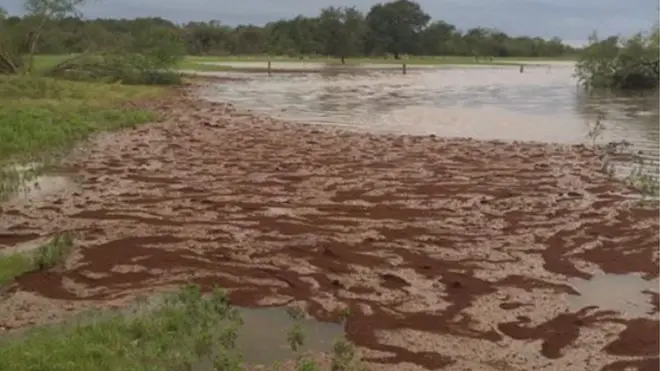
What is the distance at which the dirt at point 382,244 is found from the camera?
22.6ft

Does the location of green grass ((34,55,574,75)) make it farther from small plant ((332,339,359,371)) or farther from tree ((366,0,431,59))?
small plant ((332,339,359,371))

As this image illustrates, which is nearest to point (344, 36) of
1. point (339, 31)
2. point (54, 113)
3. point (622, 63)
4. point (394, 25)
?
point (339, 31)

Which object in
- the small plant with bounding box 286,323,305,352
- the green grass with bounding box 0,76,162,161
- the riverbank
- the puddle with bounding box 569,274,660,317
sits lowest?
the puddle with bounding box 569,274,660,317

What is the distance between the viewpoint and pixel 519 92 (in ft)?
147

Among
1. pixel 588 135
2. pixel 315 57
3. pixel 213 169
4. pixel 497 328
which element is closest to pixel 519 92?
pixel 588 135

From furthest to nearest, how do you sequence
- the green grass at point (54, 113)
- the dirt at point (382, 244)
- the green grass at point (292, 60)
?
the green grass at point (292, 60) < the green grass at point (54, 113) < the dirt at point (382, 244)

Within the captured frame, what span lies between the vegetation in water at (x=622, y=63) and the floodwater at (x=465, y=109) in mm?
5137

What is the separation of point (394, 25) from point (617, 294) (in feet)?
368

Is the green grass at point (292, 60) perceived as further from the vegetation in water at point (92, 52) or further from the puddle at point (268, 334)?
the puddle at point (268, 334)

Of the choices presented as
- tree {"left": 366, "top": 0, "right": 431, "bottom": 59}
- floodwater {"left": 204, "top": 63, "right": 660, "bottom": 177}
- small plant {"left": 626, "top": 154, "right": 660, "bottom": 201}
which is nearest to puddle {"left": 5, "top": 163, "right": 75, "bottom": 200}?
small plant {"left": 626, "top": 154, "right": 660, "bottom": 201}

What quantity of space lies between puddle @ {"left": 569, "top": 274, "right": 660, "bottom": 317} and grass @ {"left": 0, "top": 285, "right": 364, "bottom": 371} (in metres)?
3.04

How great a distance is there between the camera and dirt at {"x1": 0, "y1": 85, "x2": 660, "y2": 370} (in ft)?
22.6

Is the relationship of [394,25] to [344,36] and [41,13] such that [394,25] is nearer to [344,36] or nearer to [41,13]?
[344,36]

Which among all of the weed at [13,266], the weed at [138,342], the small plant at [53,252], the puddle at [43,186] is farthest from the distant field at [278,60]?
the weed at [138,342]
